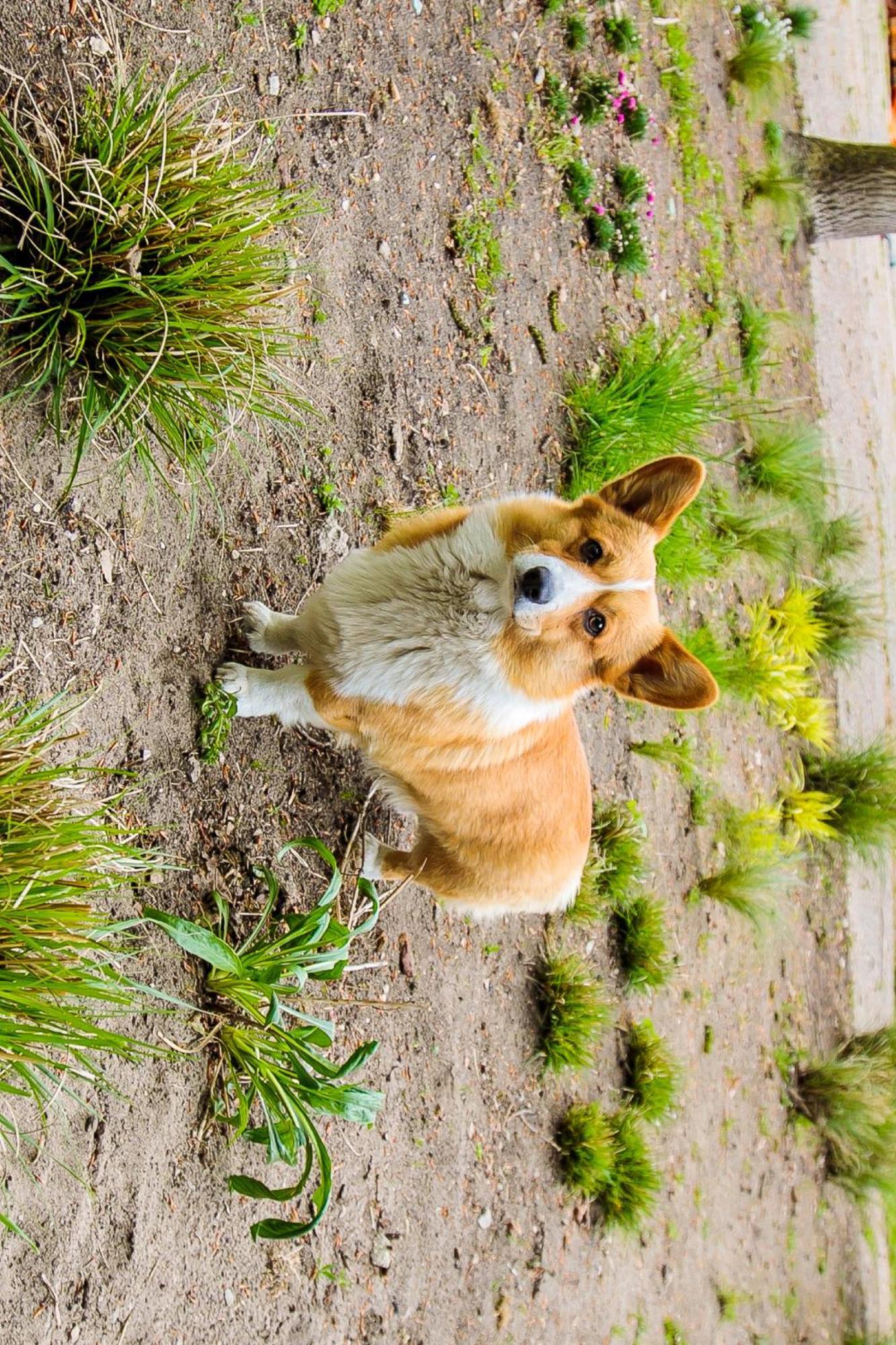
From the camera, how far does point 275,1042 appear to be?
302 cm

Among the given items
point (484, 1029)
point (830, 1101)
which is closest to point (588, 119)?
point (484, 1029)

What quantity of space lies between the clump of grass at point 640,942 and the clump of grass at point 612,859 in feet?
0.26

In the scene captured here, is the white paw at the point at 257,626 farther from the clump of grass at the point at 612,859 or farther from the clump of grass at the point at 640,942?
the clump of grass at the point at 640,942

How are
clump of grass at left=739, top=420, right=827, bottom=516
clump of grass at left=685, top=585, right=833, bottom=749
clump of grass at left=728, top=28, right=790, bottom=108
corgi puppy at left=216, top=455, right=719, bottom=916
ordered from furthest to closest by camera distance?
1. clump of grass at left=728, top=28, right=790, bottom=108
2. clump of grass at left=739, top=420, right=827, bottom=516
3. clump of grass at left=685, top=585, right=833, bottom=749
4. corgi puppy at left=216, top=455, right=719, bottom=916

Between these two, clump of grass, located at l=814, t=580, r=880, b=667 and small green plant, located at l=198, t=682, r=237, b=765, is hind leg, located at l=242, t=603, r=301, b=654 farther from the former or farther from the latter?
clump of grass, located at l=814, t=580, r=880, b=667

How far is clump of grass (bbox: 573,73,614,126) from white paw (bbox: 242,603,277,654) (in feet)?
12.0

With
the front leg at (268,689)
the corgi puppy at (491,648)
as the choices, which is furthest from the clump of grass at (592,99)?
the front leg at (268,689)

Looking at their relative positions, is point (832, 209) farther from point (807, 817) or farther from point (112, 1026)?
point (112, 1026)

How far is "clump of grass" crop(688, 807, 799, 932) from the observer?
223 inches

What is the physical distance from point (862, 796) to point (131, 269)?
581 centimetres

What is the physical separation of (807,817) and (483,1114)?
11.0 feet

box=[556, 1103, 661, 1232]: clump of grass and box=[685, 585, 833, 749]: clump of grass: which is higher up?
box=[685, 585, 833, 749]: clump of grass

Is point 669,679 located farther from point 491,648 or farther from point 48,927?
point 48,927

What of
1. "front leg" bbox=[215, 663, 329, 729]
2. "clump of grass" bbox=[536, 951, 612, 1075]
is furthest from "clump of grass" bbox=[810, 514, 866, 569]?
"front leg" bbox=[215, 663, 329, 729]
